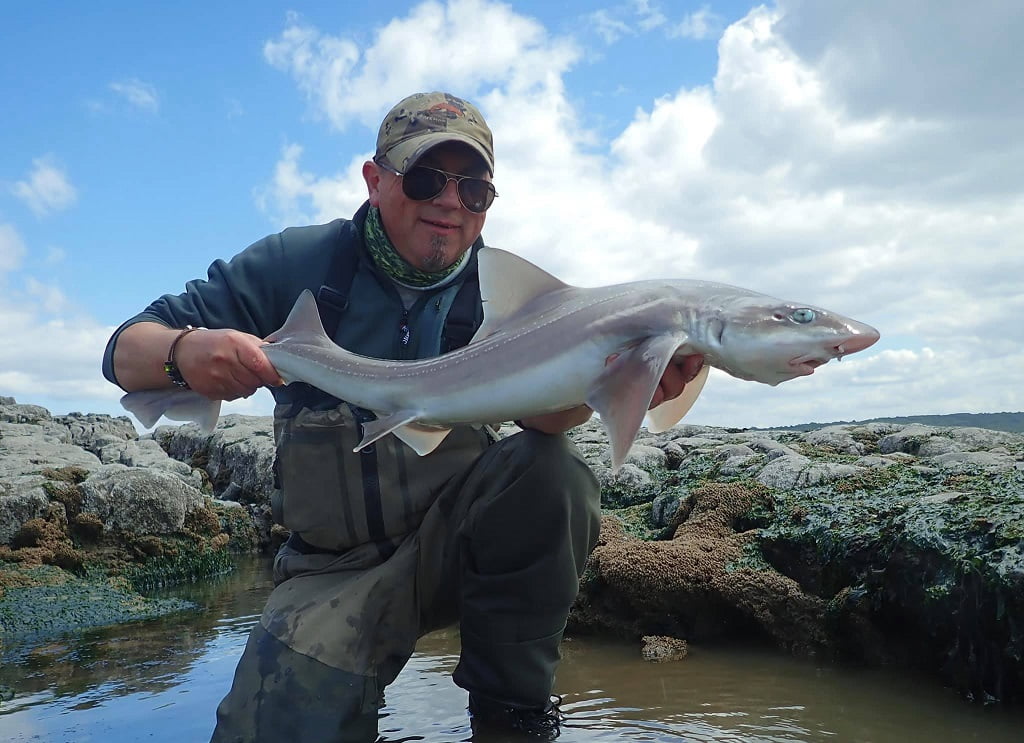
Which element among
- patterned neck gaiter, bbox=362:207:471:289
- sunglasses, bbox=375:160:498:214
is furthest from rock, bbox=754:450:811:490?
sunglasses, bbox=375:160:498:214

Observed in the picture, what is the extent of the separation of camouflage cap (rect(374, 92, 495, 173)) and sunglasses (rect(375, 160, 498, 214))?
4cm

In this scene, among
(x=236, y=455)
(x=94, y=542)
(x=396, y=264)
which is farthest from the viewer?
(x=236, y=455)

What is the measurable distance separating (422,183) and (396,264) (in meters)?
0.42

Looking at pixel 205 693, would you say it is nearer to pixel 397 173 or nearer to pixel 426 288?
pixel 426 288

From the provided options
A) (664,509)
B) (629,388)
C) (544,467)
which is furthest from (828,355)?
(664,509)

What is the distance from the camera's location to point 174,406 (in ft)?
11.8

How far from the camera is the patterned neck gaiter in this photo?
3.99 meters

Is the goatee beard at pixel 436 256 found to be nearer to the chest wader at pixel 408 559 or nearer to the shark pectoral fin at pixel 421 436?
the chest wader at pixel 408 559

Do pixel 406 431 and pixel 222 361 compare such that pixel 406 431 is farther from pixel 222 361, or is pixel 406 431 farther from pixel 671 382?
pixel 671 382

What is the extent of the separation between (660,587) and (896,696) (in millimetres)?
1408

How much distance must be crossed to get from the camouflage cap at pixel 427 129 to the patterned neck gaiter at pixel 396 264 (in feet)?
1.09

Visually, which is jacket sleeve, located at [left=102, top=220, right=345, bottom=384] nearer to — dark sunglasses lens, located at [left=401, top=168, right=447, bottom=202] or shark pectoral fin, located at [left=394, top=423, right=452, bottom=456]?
dark sunglasses lens, located at [left=401, top=168, right=447, bottom=202]

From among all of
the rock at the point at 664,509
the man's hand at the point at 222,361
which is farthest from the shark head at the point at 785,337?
the rock at the point at 664,509

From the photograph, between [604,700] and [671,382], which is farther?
[604,700]
